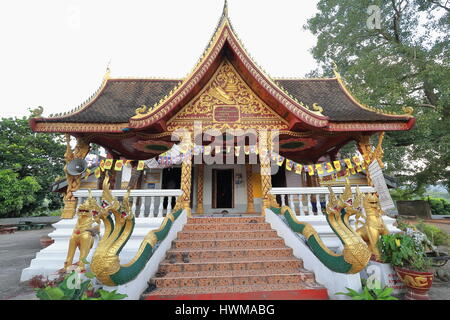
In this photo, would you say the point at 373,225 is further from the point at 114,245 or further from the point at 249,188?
the point at 249,188

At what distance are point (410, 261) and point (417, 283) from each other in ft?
1.01

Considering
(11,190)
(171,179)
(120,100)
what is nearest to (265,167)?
(171,179)

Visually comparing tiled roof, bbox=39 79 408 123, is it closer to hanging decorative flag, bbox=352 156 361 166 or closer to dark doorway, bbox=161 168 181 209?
hanging decorative flag, bbox=352 156 361 166

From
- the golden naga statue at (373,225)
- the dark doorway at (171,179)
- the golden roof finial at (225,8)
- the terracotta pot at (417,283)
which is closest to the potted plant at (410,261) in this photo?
the terracotta pot at (417,283)

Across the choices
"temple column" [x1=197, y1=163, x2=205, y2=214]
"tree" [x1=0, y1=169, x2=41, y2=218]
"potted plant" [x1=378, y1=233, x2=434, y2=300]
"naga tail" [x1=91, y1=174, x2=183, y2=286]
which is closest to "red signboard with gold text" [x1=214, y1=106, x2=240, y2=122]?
"temple column" [x1=197, y1=163, x2=205, y2=214]

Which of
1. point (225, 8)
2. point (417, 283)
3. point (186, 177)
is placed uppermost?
point (225, 8)

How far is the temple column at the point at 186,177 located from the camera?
5832 millimetres

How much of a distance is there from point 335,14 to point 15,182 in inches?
1035

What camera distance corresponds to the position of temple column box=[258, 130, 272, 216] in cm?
609

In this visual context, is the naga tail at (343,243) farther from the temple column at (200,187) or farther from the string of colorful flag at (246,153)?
the temple column at (200,187)

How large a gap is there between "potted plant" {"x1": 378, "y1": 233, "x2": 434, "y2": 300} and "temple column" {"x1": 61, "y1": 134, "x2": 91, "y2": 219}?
22.6 ft

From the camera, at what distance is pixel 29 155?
17281 millimetres

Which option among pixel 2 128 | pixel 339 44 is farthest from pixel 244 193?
pixel 2 128
